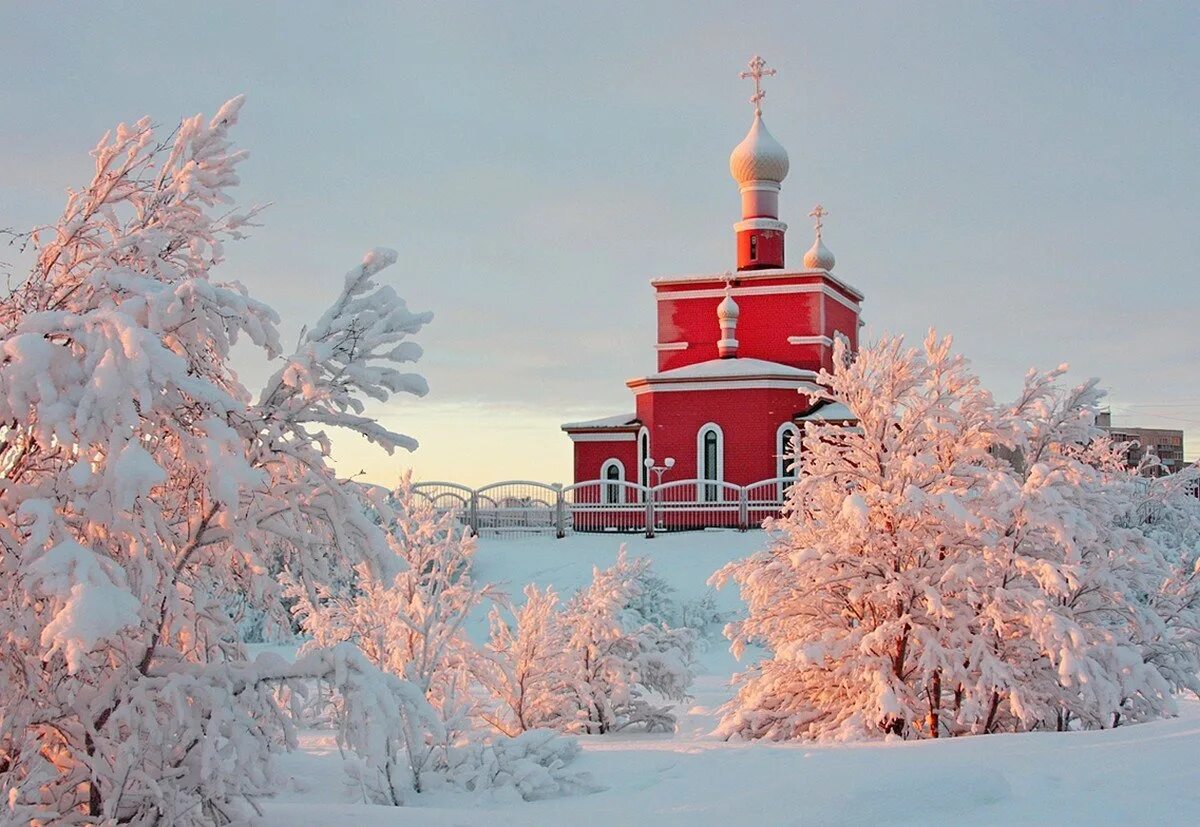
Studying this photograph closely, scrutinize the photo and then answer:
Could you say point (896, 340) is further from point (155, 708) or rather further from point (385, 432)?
point (155, 708)

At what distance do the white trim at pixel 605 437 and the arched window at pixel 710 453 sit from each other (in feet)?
7.60

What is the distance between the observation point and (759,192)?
1240 inches

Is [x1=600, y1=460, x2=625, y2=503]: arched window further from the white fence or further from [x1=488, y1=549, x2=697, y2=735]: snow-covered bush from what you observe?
[x1=488, y1=549, x2=697, y2=735]: snow-covered bush

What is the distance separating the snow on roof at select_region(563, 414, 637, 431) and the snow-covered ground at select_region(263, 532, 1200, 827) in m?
20.6

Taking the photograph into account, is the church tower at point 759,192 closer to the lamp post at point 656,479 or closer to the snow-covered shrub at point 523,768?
the lamp post at point 656,479

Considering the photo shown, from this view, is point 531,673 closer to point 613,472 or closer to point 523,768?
point 523,768

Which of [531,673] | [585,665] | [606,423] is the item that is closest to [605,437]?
[606,423]

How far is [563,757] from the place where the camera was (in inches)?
350

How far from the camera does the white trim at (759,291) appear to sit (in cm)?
3053

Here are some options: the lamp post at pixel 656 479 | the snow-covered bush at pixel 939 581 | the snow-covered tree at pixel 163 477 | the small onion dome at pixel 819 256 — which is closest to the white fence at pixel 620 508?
the lamp post at pixel 656 479

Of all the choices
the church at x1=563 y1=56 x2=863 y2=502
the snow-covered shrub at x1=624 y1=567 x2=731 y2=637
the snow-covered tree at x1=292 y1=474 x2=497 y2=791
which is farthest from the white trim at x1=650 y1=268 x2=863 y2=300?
the snow-covered tree at x1=292 y1=474 x2=497 y2=791

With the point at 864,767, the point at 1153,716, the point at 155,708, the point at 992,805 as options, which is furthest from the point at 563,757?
the point at 1153,716

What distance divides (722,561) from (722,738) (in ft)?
44.5

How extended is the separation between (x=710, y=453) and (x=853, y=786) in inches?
875
